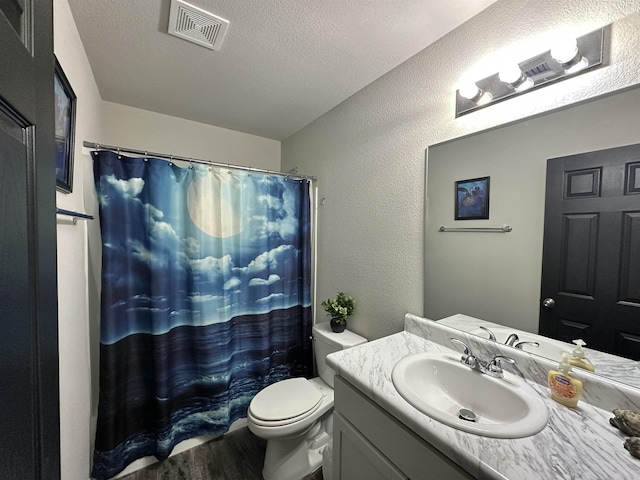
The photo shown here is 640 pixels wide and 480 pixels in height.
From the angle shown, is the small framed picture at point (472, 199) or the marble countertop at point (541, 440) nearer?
the marble countertop at point (541, 440)

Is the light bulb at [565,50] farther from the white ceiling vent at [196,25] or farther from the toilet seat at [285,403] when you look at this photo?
the toilet seat at [285,403]

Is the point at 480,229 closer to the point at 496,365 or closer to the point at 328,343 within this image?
the point at 496,365

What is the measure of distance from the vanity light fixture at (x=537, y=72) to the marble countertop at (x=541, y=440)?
103cm

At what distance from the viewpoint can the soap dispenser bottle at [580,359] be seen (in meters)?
0.85

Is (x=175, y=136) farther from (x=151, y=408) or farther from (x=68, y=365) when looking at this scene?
(x=151, y=408)

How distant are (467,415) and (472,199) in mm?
892

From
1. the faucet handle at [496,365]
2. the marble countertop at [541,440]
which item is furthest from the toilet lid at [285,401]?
the faucet handle at [496,365]

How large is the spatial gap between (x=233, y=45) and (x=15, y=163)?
4.02 ft

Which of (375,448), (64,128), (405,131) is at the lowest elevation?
(375,448)

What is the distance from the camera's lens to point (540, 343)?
987mm

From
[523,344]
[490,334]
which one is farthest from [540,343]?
[490,334]

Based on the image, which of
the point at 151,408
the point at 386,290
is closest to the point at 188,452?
the point at 151,408

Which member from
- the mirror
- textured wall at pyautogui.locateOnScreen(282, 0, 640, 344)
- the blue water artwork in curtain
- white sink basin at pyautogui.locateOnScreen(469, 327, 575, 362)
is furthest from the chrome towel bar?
the blue water artwork in curtain

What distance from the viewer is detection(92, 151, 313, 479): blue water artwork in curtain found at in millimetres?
1422
